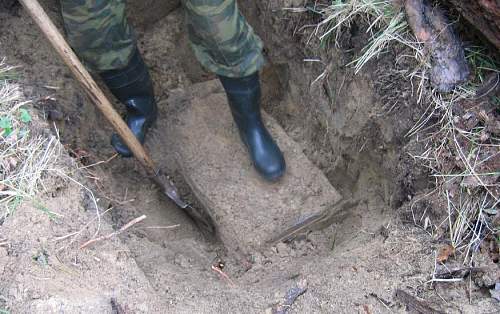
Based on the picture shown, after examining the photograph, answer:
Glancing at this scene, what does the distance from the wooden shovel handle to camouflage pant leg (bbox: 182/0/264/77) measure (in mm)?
463

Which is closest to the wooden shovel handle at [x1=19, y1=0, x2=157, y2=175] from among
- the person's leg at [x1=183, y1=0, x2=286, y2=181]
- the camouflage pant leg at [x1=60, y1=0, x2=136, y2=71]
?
the camouflage pant leg at [x1=60, y1=0, x2=136, y2=71]

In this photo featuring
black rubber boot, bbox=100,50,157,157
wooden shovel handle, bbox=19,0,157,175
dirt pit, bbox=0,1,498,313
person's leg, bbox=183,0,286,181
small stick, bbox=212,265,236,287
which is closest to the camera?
dirt pit, bbox=0,1,498,313

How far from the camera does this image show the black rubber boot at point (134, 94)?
2229 millimetres

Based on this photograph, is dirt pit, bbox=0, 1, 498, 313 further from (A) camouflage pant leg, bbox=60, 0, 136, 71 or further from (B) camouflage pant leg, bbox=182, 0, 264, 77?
A: (B) camouflage pant leg, bbox=182, 0, 264, 77

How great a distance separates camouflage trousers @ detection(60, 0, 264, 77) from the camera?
1.81 m

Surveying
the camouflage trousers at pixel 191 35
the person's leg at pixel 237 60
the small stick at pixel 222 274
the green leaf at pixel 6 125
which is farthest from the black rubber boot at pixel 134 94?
the small stick at pixel 222 274

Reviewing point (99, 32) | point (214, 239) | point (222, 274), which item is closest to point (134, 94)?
point (99, 32)

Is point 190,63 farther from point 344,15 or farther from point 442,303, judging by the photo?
point 442,303

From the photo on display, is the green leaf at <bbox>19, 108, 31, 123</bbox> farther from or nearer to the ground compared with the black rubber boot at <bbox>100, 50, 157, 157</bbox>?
farther from the ground

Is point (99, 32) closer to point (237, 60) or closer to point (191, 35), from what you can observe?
point (191, 35)

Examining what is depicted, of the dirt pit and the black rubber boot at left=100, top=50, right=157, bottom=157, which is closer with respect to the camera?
the dirt pit

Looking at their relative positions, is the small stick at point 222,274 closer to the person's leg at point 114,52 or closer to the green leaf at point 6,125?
the person's leg at point 114,52

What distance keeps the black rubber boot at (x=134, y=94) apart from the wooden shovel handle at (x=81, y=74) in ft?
0.59

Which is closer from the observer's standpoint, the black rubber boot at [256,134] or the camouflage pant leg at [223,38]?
the camouflage pant leg at [223,38]
